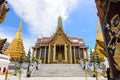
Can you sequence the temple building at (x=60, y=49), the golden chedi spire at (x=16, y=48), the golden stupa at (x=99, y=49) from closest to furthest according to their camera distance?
the golden stupa at (x=99, y=49)
the golden chedi spire at (x=16, y=48)
the temple building at (x=60, y=49)

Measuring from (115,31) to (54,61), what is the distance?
28308mm

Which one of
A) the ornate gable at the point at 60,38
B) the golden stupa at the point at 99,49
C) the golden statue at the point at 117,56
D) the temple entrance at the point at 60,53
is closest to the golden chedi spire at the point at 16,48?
the ornate gable at the point at 60,38

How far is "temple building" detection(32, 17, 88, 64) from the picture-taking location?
107ft

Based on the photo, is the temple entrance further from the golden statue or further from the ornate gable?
the golden statue

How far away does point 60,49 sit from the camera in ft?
114

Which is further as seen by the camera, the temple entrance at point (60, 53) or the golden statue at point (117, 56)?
the temple entrance at point (60, 53)

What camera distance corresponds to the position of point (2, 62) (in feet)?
50.1

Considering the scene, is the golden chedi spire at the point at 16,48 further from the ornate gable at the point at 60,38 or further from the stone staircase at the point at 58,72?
the stone staircase at the point at 58,72

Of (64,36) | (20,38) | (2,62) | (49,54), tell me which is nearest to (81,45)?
(64,36)

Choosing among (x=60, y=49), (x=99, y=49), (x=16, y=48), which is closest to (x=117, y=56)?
(x=99, y=49)

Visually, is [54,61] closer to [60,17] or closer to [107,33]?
[60,17]

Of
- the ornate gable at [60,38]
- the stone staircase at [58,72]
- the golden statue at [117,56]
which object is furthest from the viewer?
the ornate gable at [60,38]

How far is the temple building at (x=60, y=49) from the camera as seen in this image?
32.5 m

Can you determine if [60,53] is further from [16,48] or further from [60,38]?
[16,48]
